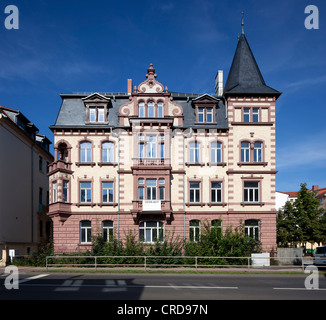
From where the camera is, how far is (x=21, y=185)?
37438 millimetres

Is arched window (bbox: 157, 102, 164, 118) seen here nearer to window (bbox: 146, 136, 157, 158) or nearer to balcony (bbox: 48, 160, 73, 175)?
window (bbox: 146, 136, 157, 158)

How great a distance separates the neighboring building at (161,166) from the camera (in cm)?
3209

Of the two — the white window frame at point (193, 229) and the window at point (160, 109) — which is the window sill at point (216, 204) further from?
the window at point (160, 109)

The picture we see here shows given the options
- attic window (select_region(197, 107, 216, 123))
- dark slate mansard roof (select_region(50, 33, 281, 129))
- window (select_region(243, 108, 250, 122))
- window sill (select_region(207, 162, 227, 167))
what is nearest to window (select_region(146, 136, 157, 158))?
dark slate mansard roof (select_region(50, 33, 281, 129))

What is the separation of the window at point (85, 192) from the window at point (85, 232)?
190 centimetres

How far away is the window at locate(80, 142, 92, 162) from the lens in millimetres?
33094

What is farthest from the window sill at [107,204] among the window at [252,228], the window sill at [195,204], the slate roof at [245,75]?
the slate roof at [245,75]

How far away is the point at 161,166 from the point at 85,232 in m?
8.34

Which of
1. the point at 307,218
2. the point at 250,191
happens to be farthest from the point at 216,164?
the point at 307,218

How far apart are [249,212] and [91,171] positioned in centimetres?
1366

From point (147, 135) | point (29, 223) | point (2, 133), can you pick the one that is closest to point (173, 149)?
point (147, 135)

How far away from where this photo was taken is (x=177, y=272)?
23984mm

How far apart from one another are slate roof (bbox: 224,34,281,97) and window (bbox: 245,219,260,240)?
10950 mm

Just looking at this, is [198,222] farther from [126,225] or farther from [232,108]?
[232,108]
